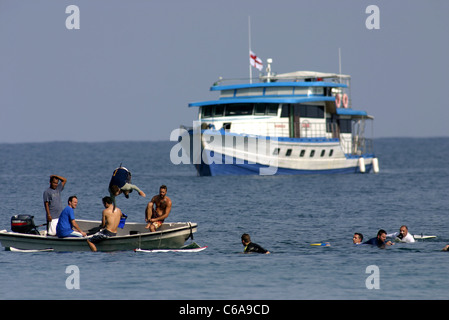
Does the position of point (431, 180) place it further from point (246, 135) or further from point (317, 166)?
point (246, 135)

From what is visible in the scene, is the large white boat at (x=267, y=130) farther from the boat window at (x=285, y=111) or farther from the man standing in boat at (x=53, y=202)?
the man standing in boat at (x=53, y=202)

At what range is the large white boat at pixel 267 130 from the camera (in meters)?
46.2

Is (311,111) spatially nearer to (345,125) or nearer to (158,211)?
(345,125)

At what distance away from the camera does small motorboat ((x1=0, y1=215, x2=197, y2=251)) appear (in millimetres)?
21141

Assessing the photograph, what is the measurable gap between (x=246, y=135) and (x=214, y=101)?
3904mm

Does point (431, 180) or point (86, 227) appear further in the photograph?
point (431, 180)

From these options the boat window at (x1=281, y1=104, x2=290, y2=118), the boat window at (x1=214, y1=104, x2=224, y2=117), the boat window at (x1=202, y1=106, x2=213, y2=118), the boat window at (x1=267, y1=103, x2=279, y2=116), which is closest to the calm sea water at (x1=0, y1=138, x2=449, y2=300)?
the boat window at (x1=267, y1=103, x2=279, y2=116)

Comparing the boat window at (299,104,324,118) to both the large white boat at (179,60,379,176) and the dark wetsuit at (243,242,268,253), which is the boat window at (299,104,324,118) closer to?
the large white boat at (179,60,379,176)

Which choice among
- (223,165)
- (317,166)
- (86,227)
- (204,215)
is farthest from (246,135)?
(86,227)

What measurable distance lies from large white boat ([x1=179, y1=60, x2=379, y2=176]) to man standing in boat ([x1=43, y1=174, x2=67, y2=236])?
24.1m

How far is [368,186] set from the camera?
4800cm

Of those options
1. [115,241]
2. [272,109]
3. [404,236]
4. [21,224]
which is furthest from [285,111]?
[21,224]
